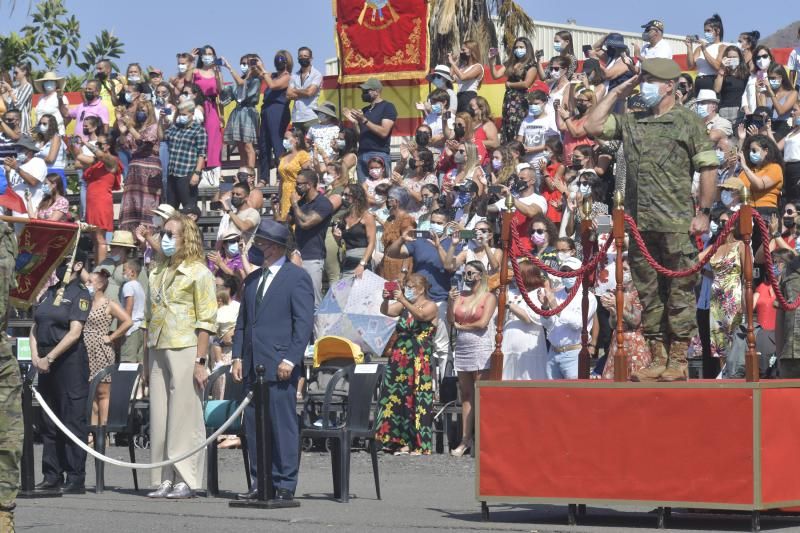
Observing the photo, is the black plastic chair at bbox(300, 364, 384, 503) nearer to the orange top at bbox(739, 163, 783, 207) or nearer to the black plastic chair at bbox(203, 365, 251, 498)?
the black plastic chair at bbox(203, 365, 251, 498)

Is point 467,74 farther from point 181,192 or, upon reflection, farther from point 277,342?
point 277,342

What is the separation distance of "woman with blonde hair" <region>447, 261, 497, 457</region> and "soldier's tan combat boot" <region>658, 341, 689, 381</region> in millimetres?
5118

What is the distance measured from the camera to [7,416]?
9398 mm

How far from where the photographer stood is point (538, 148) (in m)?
20.3

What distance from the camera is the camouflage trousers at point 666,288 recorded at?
1102 centimetres

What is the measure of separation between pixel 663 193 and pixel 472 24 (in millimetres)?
20684

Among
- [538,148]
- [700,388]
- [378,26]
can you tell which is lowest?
[700,388]

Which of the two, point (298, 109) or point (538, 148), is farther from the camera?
point (298, 109)

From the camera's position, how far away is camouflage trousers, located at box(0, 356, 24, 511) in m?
9.38

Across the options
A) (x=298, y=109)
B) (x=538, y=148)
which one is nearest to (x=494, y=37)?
(x=298, y=109)

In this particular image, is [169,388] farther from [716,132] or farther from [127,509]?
[716,132]

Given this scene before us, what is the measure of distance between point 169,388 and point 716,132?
837 cm

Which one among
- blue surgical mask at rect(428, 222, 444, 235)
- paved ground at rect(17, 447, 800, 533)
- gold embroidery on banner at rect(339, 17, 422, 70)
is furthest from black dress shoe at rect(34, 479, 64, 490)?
gold embroidery on banner at rect(339, 17, 422, 70)

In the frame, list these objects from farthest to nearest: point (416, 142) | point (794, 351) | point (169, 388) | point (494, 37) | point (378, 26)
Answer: point (494, 37) < point (378, 26) < point (416, 142) < point (169, 388) < point (794, 351)
